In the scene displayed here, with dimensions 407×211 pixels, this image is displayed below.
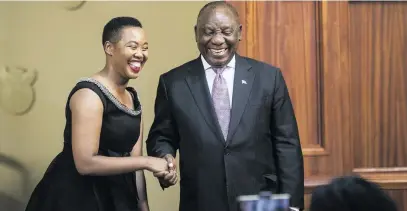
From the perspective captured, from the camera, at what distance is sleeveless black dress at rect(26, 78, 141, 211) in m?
1.74

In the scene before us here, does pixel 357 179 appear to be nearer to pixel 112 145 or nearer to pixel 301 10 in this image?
pixel 112 145

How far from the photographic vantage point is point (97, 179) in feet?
5.85

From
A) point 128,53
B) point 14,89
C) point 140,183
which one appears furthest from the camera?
point 14,89

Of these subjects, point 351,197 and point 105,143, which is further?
point 105,143

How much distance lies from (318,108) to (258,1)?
49cm

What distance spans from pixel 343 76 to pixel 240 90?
73 cm

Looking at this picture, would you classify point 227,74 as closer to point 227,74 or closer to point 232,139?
point 227,74

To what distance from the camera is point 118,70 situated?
181 centimetres

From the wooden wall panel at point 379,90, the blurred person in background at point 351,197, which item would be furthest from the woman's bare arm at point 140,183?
the wooden wall panel at point 379,90

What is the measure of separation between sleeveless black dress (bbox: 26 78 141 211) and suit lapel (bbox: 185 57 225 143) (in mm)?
217

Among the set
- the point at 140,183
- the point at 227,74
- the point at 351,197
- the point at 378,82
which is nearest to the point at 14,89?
the point at 140,183

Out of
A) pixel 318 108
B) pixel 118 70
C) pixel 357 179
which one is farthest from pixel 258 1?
pixel 357 179

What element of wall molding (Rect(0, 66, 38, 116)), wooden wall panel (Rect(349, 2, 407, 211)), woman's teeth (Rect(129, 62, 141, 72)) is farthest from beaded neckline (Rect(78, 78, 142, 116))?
wooden wall panel (Rect(349, 2, 407, 211))

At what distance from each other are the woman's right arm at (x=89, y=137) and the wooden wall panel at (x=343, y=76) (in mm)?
922
